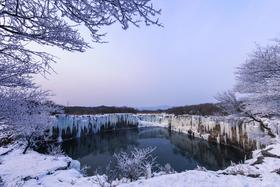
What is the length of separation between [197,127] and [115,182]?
29.3 meters

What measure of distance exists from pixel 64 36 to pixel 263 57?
9620 millimetres

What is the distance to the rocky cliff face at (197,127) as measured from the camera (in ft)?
67.9

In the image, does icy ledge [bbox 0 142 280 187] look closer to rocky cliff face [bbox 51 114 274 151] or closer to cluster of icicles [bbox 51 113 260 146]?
rocky cliff face [bbox 51 114 274 151]

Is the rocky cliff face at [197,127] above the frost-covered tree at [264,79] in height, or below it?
below

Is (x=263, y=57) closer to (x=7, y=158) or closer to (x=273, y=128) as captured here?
(x=273, y=128)

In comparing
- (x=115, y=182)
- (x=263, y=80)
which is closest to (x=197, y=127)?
(x=263, y=80)

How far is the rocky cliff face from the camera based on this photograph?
20.7m

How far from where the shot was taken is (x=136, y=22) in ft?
7.47

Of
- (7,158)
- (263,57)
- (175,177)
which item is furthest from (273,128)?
(7,158)

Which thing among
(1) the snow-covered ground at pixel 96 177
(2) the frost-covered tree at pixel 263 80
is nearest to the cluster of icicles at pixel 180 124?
(2) the frost-covered tree at pixel 263 80

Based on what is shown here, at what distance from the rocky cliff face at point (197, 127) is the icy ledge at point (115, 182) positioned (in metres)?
7.02

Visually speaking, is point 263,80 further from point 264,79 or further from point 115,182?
point 115,182

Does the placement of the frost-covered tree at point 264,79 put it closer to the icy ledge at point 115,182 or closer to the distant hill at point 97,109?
the icy ledge at point 115,182

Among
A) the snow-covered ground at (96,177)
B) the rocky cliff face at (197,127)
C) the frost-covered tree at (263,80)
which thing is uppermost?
the frost-covered tree at (263,80)
